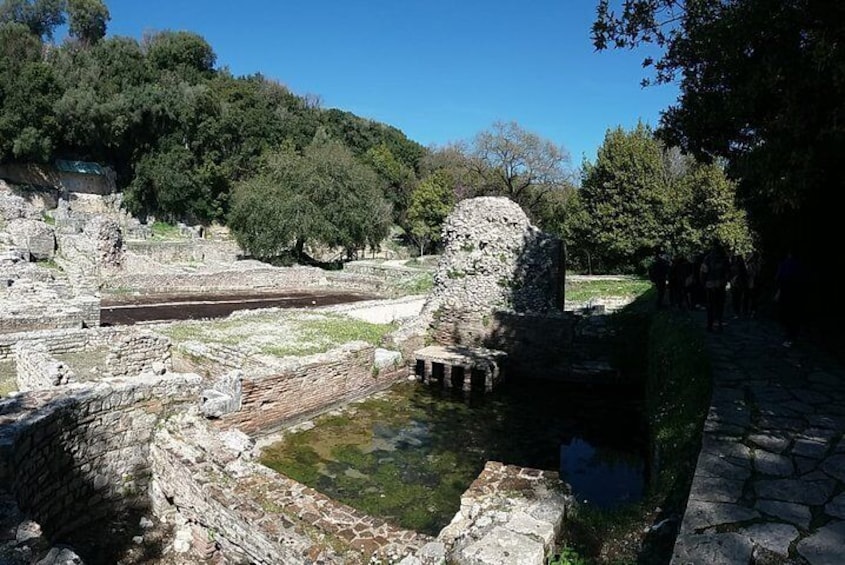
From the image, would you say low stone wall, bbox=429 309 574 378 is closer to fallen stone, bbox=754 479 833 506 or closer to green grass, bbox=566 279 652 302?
green grass, bbox=566 279 652 302

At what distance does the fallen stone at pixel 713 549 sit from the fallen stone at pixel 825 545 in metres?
0.28

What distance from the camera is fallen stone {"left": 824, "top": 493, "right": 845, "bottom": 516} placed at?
135 inches

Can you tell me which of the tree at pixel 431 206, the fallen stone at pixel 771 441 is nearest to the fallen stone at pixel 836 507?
the fallen stone at pixel 771 441

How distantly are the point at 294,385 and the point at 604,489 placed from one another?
211 inches

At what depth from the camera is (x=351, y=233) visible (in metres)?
34.8

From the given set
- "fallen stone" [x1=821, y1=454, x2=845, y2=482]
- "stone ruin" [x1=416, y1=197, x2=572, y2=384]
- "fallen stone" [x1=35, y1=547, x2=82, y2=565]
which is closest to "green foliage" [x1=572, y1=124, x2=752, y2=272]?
"stone ruin" [x1=416, y1=197, x2=572, y2=384]

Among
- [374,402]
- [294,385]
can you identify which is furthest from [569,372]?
[294,385]

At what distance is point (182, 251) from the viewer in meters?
31.2

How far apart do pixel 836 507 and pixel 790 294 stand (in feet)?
17.9

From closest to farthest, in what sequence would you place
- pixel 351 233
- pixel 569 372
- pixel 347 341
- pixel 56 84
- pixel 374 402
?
pixel 374 402
pixel 347 341
pixel 569 372
pixel 351 233
pixel 56 84

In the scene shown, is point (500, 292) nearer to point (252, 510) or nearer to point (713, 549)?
point (252, 510)

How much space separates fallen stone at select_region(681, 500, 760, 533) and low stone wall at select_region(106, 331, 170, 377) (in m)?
9.77

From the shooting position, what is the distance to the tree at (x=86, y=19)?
5872 cm

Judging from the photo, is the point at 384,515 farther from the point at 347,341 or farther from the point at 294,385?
the point at 347,341
